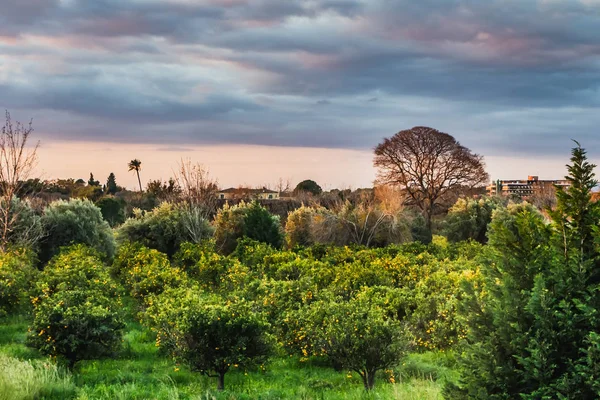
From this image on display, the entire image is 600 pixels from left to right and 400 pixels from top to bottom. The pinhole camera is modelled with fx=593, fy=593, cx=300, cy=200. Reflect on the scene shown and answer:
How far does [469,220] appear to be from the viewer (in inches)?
1355

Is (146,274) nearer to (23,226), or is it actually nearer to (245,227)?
(23,226)

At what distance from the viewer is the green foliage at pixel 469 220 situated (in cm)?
3466

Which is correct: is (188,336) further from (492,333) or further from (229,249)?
(229,249)

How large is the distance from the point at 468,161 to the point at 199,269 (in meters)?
35.4

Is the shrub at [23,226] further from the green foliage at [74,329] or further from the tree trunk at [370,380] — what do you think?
the tree trunk at [370,380]

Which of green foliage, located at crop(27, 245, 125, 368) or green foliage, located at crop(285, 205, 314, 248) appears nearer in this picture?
green foliage, located at crop(27, 245, 125, 368)

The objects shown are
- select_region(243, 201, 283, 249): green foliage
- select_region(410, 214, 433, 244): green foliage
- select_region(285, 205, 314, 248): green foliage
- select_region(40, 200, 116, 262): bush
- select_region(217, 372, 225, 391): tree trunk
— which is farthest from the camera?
select_region(410, 214, 433, 244): green foliage

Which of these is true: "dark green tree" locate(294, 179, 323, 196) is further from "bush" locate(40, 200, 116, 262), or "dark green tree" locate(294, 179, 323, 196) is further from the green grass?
the green grass

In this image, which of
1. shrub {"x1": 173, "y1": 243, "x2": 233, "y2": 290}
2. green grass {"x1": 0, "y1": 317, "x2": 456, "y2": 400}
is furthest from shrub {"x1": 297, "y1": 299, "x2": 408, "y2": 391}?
shrub {"x1": 173, "y1": 243, "x2": 233, "y2": 290}

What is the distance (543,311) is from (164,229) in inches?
930

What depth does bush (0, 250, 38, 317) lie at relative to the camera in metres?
14.3

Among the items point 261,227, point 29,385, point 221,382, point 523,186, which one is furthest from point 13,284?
point 523,186

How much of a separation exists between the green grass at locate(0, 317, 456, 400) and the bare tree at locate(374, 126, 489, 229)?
127ft

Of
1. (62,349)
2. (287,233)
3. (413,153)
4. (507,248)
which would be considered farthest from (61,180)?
(507,248)
